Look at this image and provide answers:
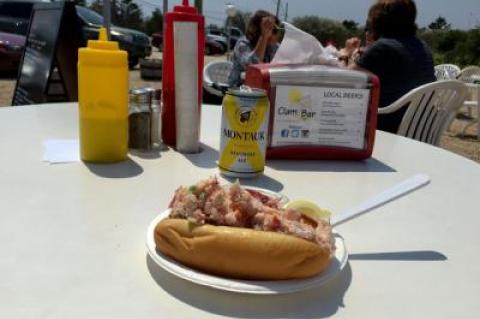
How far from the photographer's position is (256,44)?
354 cm

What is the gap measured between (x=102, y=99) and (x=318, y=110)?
470 millimetres

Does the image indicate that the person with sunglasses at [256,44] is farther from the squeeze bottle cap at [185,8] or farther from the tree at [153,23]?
the tree at [153,23]

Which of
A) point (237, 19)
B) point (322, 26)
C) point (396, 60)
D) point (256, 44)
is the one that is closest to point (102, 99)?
point (396, 60)

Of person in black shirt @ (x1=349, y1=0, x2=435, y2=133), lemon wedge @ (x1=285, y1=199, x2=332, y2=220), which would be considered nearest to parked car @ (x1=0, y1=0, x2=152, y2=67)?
person in black shirt @ (x1=349, y1=0, x2=435, y2=133)

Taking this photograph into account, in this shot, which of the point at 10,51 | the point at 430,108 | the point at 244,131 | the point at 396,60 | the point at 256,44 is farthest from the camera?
the point at 10,51

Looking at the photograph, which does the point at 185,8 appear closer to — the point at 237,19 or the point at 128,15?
the point at 237,19

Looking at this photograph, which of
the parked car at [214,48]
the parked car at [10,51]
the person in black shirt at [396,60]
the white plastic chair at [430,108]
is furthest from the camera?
the parked car at [214,48]

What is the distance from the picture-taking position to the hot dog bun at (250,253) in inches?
19.6

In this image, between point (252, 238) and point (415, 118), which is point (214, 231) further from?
point (415, 118)

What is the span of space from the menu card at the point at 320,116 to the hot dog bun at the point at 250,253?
548 millimetres

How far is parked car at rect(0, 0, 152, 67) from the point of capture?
6418 millimetres

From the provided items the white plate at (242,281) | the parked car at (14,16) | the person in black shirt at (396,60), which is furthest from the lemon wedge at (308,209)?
the parked car at (14,16)

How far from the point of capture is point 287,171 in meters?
1.00

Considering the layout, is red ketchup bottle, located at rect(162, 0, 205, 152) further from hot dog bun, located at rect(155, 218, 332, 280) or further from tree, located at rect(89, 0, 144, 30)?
tree, located at rect(89, 0, 144, 30)
